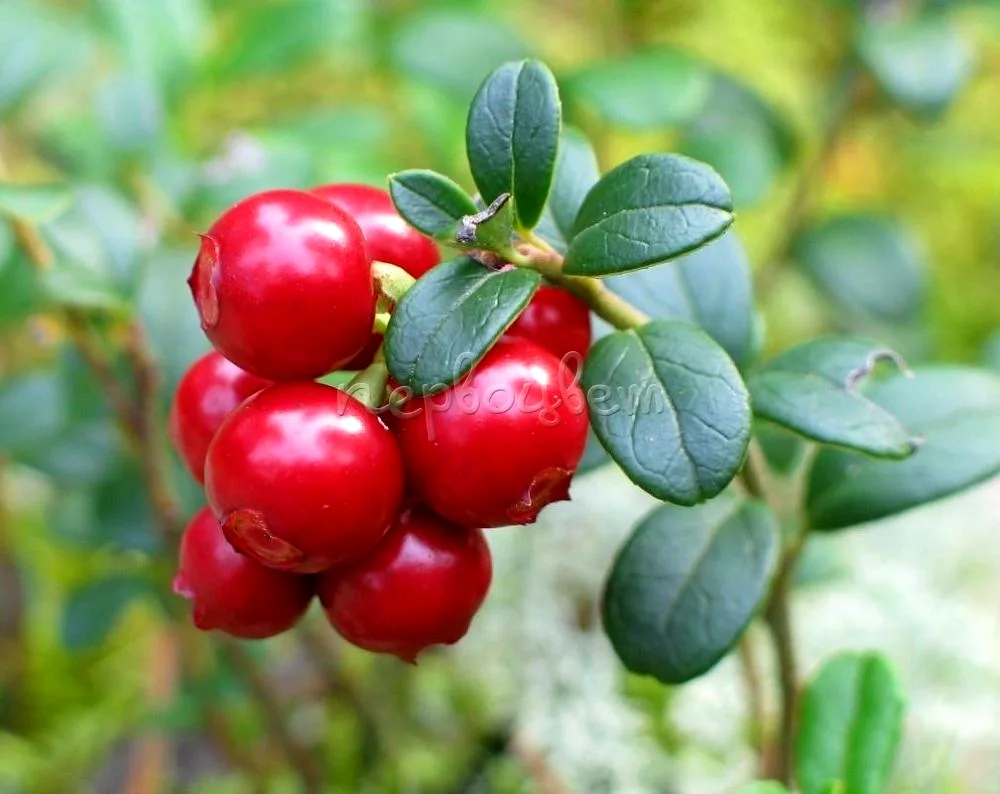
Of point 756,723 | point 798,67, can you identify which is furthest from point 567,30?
point 756,723

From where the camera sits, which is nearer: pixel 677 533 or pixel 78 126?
pixel 677 533

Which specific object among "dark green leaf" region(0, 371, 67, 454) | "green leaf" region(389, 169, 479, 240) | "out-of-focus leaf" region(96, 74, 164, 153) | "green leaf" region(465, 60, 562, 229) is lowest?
"dark green leaf" region(0, 371, 67, 454)

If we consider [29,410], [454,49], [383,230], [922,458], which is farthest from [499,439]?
[454,49]

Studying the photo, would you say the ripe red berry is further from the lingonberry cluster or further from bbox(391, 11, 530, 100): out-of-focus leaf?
bbox(391, 11, 530, 100): out-of-focus leaf

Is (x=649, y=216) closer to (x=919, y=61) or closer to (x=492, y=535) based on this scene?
(x=492, y=535)

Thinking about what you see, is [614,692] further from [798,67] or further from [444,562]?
[798,67]

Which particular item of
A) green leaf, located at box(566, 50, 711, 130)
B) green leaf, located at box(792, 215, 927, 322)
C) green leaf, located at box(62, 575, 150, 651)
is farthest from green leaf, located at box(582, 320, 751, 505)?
green leaf, located at box(792, 215, 927, 322)
